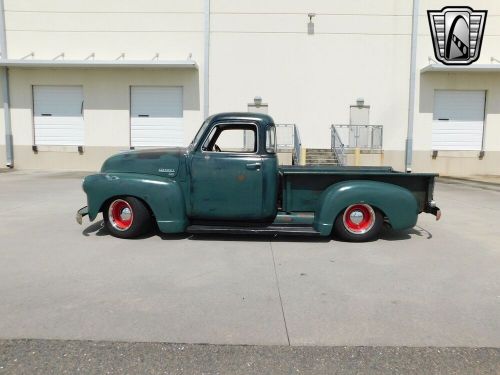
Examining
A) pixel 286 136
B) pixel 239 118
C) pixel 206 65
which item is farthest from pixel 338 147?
pixel 239 118

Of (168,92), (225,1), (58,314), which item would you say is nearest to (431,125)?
(225,1)

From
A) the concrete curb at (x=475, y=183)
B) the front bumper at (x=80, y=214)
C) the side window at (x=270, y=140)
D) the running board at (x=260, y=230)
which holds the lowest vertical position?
the concrete curb at (x=475, y=183)

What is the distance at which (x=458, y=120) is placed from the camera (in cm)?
1747

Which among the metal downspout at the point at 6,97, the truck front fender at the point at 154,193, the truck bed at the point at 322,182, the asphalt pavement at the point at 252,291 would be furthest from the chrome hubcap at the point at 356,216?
the metal downspout at the point at 6,97

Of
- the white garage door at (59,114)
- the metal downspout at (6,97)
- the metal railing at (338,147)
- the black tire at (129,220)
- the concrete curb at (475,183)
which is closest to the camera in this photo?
the black tire at (129,220)

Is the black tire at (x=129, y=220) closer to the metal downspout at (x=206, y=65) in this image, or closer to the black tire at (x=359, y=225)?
the black tire at (x=359, y=225)

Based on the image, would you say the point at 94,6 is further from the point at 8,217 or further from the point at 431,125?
the point at 431,125

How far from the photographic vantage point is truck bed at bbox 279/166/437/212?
5.89 metres

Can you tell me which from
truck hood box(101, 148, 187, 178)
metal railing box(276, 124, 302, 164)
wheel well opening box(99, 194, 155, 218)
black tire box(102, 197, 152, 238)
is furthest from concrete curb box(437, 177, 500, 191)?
black tire box(102, 197, 152, 238)

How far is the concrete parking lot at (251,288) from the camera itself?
3.23 metres

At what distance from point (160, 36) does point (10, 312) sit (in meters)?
15.9

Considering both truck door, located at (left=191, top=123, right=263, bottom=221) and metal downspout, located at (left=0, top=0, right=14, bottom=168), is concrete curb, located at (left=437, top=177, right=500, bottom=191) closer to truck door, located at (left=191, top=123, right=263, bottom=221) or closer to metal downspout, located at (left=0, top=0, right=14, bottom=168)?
truck door, located at (left=191, top=123, right=263, bottom=221)

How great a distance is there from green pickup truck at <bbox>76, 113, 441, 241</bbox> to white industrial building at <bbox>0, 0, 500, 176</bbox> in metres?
11.5

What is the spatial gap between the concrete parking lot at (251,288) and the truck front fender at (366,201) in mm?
396
